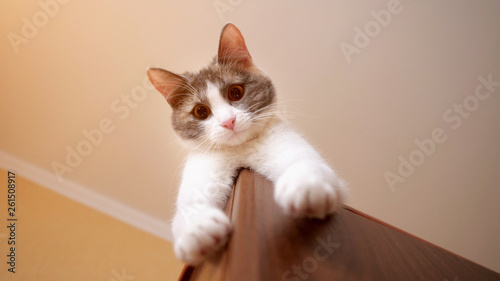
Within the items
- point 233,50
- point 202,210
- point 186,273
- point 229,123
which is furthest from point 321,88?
point 186,273

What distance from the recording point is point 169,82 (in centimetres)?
131

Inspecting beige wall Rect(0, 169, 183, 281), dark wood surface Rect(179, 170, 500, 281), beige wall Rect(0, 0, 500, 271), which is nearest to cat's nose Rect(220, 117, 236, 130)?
dark wood surface Rect(179, 170, 500, 281)

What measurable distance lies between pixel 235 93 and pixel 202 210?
2.10ft

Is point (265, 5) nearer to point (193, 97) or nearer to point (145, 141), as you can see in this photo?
point (193, 97)

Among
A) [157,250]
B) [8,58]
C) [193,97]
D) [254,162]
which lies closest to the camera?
[254,162]

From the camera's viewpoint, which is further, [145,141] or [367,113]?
[145,141]

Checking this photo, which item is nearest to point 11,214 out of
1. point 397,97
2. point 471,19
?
point 397,97

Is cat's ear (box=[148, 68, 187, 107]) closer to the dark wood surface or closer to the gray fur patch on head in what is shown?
the gray fur patch on head

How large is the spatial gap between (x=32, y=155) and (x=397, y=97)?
3.10 m

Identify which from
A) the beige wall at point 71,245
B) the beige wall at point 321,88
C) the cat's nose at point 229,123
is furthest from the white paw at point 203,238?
the beige wall at point 71,245

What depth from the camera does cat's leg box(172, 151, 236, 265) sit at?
58 cm

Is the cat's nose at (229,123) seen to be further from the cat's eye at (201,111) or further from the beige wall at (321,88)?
the beige wall at (321,88)

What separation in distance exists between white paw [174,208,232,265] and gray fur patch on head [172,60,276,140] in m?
0.57

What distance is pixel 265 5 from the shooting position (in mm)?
1656
